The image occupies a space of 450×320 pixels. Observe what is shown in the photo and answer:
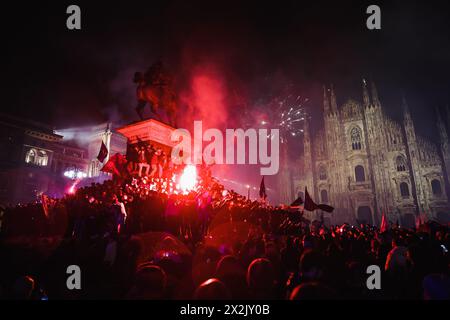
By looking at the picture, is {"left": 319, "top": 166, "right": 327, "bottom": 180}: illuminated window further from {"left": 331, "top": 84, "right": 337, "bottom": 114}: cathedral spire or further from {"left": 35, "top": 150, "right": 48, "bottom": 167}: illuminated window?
{"left": 35, "top": 150, "right": 48, "bottom": 167}: illuminated window

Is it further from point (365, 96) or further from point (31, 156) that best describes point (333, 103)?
point (31, 156)

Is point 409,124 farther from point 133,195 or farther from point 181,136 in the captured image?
point 133,195

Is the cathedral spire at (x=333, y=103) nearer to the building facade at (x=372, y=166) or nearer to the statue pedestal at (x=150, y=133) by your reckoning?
the building facade at (x=372, y=166)

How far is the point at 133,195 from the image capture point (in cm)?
820

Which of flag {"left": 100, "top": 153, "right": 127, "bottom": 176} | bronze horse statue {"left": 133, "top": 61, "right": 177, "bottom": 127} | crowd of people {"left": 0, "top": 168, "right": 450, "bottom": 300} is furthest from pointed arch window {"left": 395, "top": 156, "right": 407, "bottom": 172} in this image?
flag {"left": 100, "top": 153, "right": 127, "bottom": 176}

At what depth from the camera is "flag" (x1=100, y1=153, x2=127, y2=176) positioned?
936 cm

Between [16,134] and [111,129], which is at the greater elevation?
[111,129]

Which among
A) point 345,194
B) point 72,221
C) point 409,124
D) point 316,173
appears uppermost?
Result: point 409,124

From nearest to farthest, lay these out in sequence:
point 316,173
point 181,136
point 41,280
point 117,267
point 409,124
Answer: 1. point 41,280
2. point 117,267
3. point 181,136
4. point 409,124
5. point 316,173

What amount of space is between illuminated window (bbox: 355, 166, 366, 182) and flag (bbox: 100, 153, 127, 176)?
137 ft

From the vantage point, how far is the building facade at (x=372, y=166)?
3572 centimetres

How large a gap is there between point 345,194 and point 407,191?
8579mm

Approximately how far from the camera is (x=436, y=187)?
3512cm
